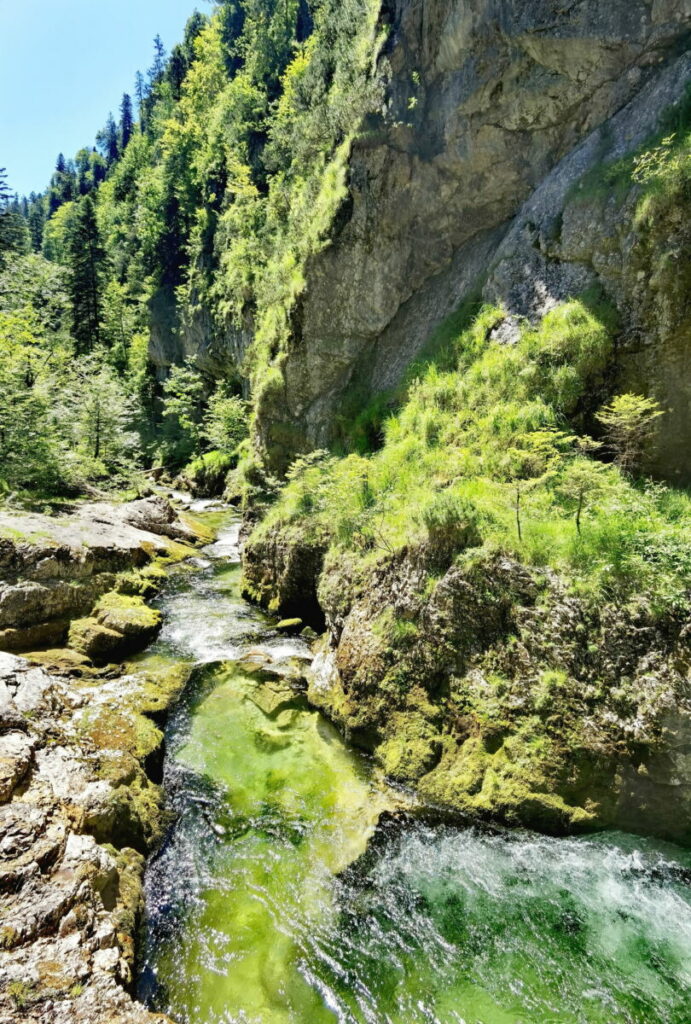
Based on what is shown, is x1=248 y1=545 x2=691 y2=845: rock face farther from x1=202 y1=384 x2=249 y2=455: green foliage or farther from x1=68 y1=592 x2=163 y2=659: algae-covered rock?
x1=202 y1=384 x2=249 y2=455: green foliage

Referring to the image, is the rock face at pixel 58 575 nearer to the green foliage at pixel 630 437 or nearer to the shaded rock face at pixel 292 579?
the shaded rock face at pixel 292 579

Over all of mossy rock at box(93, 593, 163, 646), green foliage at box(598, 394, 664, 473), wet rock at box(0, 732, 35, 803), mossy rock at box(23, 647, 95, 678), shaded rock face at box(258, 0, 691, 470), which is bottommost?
mossy rock at box(23, 647, 95, 678)

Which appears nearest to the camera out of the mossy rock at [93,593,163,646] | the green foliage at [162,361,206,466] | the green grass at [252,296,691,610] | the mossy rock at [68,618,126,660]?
the green grass at [252,296,691,610]

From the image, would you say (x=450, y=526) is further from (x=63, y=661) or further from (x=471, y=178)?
(x=471, y=178)

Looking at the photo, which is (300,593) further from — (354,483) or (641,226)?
(641,226)

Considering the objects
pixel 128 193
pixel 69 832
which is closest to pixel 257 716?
pixel 69 832

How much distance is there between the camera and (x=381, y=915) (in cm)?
566

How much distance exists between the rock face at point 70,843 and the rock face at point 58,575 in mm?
2583

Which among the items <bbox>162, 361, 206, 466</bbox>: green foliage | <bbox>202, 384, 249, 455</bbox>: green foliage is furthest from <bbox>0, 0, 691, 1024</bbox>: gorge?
<bbox>162, 361, 206, 466</bbox>: green foliage

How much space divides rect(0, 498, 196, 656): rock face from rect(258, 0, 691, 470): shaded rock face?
8.07 meters

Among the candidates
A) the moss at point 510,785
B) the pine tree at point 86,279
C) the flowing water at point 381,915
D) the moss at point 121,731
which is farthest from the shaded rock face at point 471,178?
the pine tree at point 86,279

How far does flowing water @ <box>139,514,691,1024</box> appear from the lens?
4758mm

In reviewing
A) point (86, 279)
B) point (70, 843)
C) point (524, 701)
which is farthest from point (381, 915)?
point (86, 279)

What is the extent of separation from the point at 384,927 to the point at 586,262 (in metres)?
12.9
